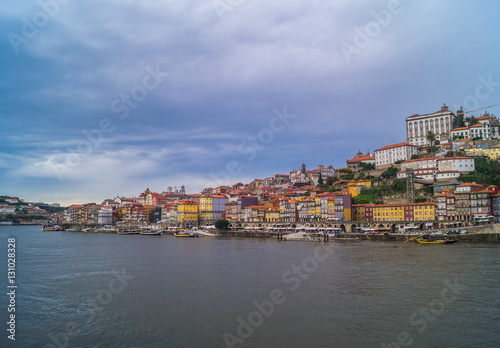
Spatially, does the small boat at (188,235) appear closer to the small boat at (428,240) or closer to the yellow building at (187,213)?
the yellow building at (187,213)

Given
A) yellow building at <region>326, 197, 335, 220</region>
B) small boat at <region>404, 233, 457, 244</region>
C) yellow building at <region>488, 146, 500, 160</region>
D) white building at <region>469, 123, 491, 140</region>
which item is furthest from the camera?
white building at <region>469, 123, 491, 140</region>

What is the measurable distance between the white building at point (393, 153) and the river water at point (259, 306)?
4784cm

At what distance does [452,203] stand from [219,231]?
37.3m

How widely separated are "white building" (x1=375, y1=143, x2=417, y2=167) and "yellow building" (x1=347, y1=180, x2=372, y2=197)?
7767 mm

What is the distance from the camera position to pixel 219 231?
6675cm

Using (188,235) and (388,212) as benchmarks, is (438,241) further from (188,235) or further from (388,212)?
(188,235)

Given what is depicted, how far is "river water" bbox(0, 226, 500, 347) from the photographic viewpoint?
10484 millimetres

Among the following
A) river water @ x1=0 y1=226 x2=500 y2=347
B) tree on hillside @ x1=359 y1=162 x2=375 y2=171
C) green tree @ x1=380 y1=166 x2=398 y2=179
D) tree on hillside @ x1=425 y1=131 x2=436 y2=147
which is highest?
tree on hillside @ x1=425 y1=131 x2=436 y2=147

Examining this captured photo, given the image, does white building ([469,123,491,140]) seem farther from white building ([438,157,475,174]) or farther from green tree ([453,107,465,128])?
white building ([438,157,475,174])

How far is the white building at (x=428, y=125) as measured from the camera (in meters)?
72.5

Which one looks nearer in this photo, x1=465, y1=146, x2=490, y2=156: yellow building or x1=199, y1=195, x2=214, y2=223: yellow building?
x1=465, y1=146, x2=490, y2=156: yellow building

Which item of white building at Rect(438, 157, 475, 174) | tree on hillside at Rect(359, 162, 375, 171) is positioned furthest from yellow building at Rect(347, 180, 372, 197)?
white building at Rect(438, 157, 475, 174)

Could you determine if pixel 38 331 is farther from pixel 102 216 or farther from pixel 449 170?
pixel 102 216

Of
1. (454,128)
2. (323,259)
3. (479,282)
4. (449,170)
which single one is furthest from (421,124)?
(479,282)
